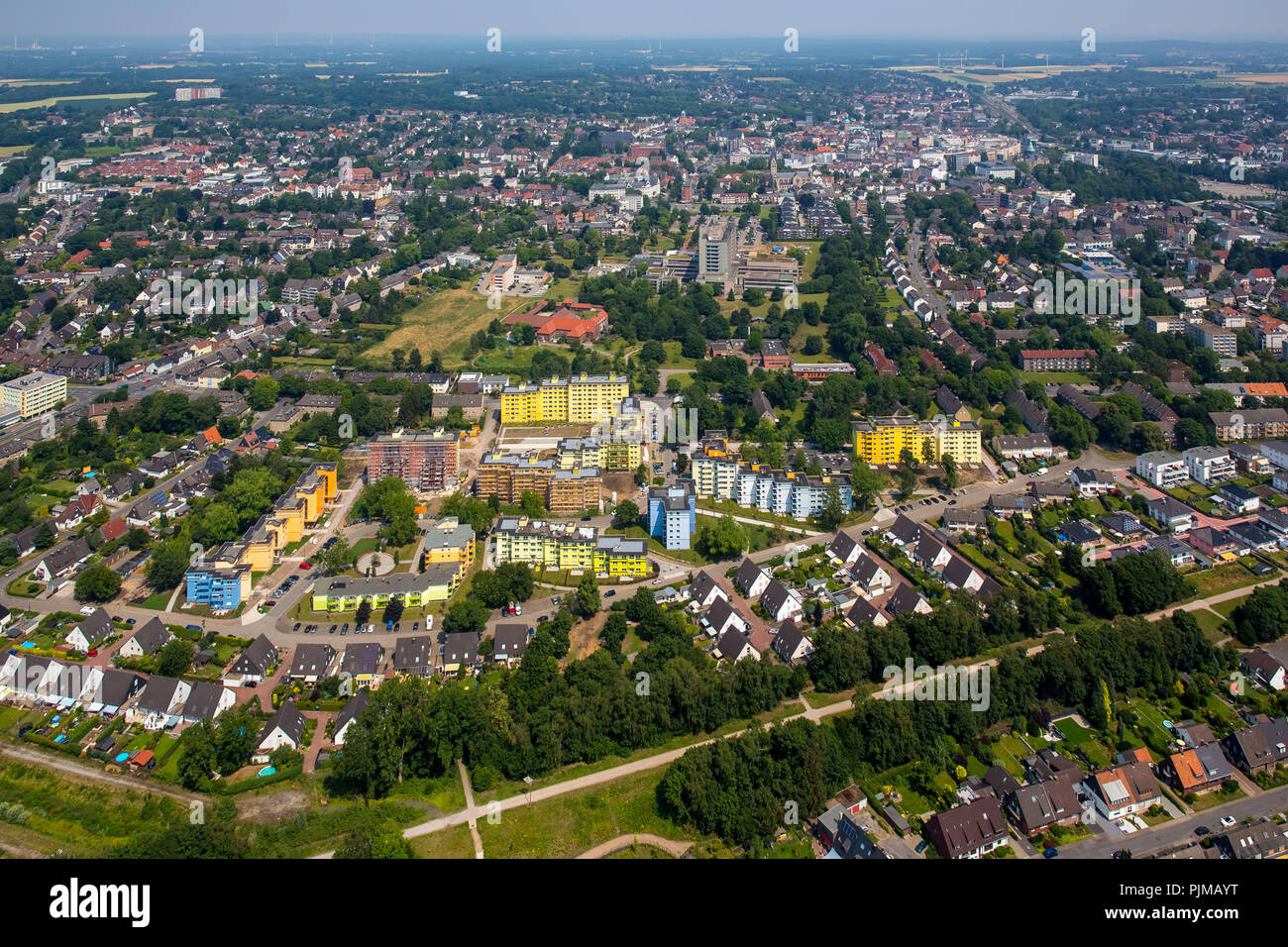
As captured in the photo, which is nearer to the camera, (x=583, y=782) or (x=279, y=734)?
(x=583, y=782)

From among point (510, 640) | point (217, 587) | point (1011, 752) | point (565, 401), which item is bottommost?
point (1011, 752)

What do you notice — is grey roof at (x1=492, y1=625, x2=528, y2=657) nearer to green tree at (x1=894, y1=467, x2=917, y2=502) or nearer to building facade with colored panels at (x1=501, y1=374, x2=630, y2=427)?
green tree at (x1=894, y1=467, x2=917, y2=502)

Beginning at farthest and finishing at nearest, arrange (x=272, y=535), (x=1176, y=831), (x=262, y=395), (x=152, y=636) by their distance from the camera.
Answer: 1. (x=262, y=395)
2. (x=272, y=535)
3. (x=152, y=636)
4. (x=1176, y=831)

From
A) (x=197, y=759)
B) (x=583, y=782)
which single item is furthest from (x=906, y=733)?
(x=197, y=759)

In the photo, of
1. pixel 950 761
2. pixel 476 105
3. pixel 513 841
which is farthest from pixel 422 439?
pixel 476 105

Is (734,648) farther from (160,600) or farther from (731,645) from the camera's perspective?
(160,600)

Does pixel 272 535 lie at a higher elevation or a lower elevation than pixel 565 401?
lower

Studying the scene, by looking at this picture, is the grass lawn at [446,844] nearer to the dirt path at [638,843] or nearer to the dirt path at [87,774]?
the dirt path at [638,843]

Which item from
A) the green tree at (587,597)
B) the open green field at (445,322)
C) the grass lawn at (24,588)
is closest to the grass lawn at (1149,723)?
the green tree at (587,597)
